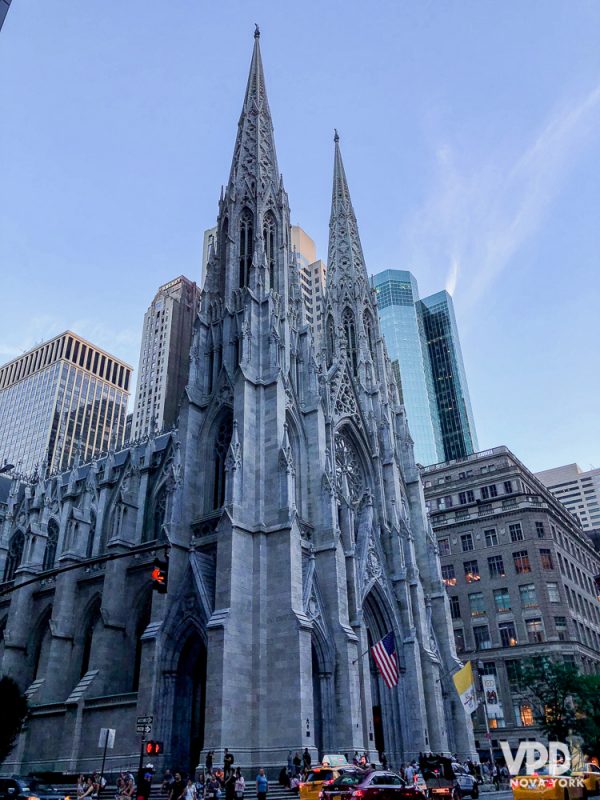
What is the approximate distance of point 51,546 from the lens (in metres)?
49.6

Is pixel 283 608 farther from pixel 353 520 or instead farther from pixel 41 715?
pixel 41 715

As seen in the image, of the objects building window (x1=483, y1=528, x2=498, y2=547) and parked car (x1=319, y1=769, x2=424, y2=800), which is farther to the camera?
building window (x1=483, y1=528, x2=498, y2=547)

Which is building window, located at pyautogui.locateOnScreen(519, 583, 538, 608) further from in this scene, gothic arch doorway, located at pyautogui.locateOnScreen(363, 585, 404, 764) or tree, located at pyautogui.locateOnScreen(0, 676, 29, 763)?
tree, located at pyautogui.locateOnScreen(0, 676, 29, 763)

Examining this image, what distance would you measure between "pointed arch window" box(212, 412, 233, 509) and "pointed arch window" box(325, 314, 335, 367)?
49.7 ft

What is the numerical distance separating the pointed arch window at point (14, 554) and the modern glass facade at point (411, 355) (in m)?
94.5

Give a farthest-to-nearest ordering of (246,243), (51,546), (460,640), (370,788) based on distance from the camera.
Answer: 1. (460,640)
2. (51,546)
3. (246,243)
4. (370,788)

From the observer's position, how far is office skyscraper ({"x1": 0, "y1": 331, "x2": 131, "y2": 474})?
149625 mm

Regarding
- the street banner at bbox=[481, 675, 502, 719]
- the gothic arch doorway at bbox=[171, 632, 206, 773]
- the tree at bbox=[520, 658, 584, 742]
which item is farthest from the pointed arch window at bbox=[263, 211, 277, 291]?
the tree at bbox=[520, 658, 584, 742]

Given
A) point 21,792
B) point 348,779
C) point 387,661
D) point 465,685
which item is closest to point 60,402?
point 465,685

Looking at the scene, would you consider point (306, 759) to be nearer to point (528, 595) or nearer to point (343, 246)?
point (528, 595)

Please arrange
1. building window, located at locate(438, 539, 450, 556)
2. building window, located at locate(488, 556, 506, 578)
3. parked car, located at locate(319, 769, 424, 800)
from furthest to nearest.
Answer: building window, located at locate(438, 539, 450, 556) → building window, located at locate(488, 556, 506, 578) → parked car, located at locate(319, 769, 424, 800)

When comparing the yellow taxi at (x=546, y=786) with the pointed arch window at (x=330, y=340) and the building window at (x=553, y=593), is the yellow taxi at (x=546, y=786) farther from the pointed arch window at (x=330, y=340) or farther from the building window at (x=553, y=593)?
the building window at (x=553, y=593)

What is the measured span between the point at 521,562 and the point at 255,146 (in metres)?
42.9

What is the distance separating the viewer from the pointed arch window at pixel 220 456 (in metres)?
38.3
